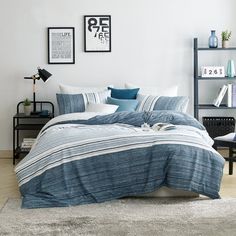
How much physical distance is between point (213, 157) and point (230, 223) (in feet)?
2.41

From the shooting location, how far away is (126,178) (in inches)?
166

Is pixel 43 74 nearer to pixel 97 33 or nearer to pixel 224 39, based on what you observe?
pixel 97 33

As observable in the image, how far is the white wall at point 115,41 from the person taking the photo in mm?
6578

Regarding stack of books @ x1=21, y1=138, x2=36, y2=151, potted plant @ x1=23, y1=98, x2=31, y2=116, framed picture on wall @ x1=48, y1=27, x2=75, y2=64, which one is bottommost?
stack of books @ x1=21, y1=138, x2=36, y2=151

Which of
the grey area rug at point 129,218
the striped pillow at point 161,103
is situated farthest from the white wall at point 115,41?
the grey area rug at point 129,218

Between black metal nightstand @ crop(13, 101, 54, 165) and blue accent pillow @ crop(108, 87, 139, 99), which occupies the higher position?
blue accent pillow @ crop(108, 87, 139, 99)

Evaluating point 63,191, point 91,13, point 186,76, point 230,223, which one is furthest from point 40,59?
point 230,223

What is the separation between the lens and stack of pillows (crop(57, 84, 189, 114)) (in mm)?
5938

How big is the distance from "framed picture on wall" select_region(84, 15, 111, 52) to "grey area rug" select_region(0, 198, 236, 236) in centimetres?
281

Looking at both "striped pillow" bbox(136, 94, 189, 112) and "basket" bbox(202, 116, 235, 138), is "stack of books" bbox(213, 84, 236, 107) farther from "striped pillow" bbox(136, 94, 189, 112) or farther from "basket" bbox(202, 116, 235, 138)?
"striped pillow" bbox(136, 94, 189, 112)

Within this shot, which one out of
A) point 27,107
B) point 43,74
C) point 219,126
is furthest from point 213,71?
point 27,107

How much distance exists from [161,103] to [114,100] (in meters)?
0.55

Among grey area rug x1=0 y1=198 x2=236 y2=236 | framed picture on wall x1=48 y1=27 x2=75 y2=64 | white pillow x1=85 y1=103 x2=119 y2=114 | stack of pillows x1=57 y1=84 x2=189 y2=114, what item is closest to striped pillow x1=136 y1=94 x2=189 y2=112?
stack of pillows x1=57 y1=84 x2=189 y2=114

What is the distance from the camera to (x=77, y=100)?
6082 millimetres
